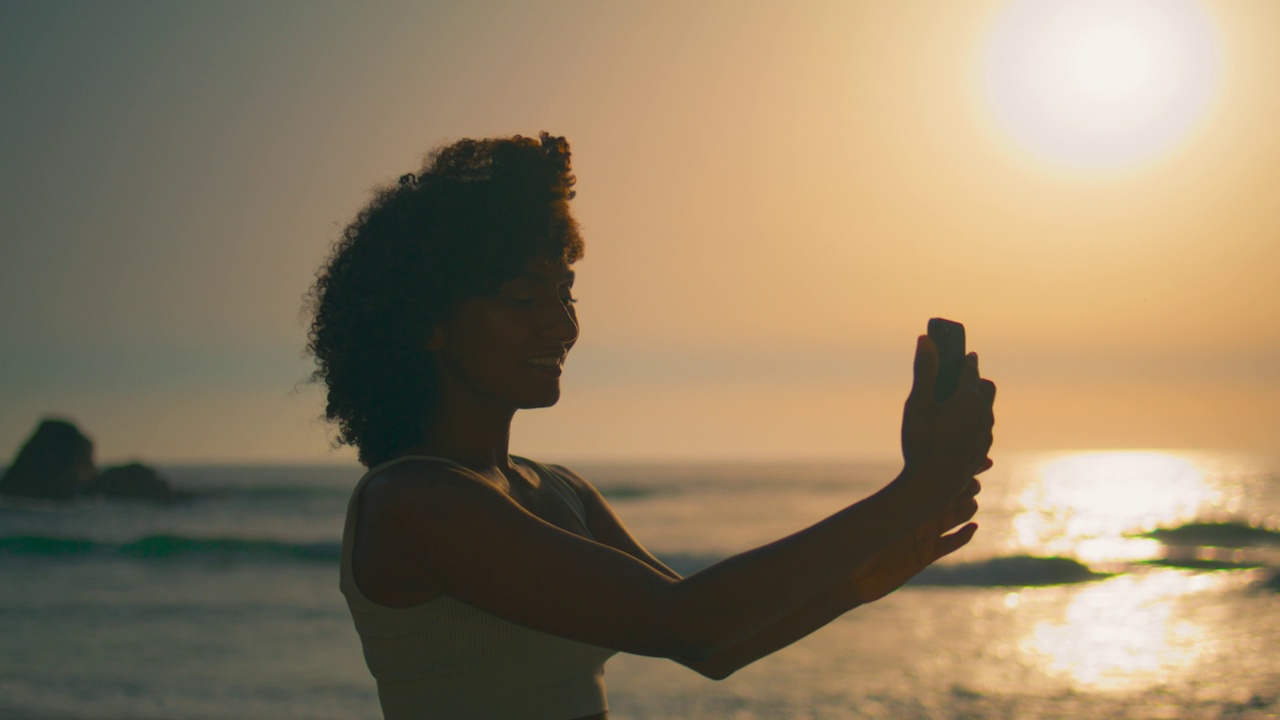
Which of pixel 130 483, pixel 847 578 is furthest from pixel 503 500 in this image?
pixel 130 483

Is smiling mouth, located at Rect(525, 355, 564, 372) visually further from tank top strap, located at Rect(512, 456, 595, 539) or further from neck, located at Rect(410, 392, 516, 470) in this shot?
tank top strap, located at Rect(512, 456, 595, 539)

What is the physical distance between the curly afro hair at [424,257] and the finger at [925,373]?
661mm

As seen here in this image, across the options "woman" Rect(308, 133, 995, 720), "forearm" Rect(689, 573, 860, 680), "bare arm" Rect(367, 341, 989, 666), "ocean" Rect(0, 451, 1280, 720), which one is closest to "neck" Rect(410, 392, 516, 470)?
"woman" Rect(308, 133, 995, 720)

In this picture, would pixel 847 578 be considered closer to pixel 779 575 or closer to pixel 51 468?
pixel 779 575

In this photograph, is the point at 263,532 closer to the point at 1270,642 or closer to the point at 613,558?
the point at 1270,642

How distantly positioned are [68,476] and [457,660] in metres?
35.5

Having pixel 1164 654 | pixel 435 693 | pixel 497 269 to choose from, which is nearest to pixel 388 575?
pixel 435 693

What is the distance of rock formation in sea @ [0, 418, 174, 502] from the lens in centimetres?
3241

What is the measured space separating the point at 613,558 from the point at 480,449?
1.43ft

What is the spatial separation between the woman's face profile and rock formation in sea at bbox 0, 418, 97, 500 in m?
34.3

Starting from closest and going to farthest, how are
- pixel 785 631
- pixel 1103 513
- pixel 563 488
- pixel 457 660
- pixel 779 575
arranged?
pixel 779 575
pixel 457 660
pixel 785 631
pixel 563 488
pixel 1103 513

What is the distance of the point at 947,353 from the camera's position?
4.58ft

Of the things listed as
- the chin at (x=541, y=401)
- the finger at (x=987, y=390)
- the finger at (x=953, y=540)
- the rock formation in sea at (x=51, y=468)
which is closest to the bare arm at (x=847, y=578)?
the finger at (x=953, y=540)

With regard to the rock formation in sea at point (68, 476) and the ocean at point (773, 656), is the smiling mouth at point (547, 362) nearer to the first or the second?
the ocean at point (773, 656)
